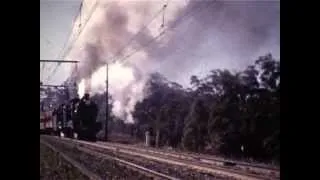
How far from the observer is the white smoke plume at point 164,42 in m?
4.67

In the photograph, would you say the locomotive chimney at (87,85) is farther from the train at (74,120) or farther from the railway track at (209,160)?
the railway track at (209,160)

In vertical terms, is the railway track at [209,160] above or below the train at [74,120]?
below

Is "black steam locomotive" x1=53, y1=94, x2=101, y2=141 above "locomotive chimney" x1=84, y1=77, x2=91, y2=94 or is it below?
below

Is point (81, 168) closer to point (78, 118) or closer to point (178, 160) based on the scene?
point (78, 118)

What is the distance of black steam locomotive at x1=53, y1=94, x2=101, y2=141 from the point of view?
15.3 ft

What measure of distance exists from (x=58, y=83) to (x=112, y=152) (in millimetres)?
603

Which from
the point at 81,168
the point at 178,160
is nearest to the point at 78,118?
the point at 81,168

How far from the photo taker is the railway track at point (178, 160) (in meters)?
4.61

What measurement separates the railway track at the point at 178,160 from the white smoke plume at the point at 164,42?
23 cm

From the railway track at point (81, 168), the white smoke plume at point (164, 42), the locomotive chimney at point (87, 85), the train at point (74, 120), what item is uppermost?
the white smoke plume at point (164, 42)

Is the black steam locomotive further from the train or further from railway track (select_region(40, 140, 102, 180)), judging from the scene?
railway track (select_region(40, 140, 102, 180))

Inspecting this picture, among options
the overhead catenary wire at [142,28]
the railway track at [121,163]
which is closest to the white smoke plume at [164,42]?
the overhead catenary wire at [142,28]

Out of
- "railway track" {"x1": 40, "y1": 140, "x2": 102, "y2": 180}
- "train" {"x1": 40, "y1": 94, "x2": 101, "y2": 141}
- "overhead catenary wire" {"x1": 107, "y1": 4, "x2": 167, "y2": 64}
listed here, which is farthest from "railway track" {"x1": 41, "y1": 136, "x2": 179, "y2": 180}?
"overhead catenary wire" {"x1": 107, "y1": 4, "x2": 167, "y2": 64}
